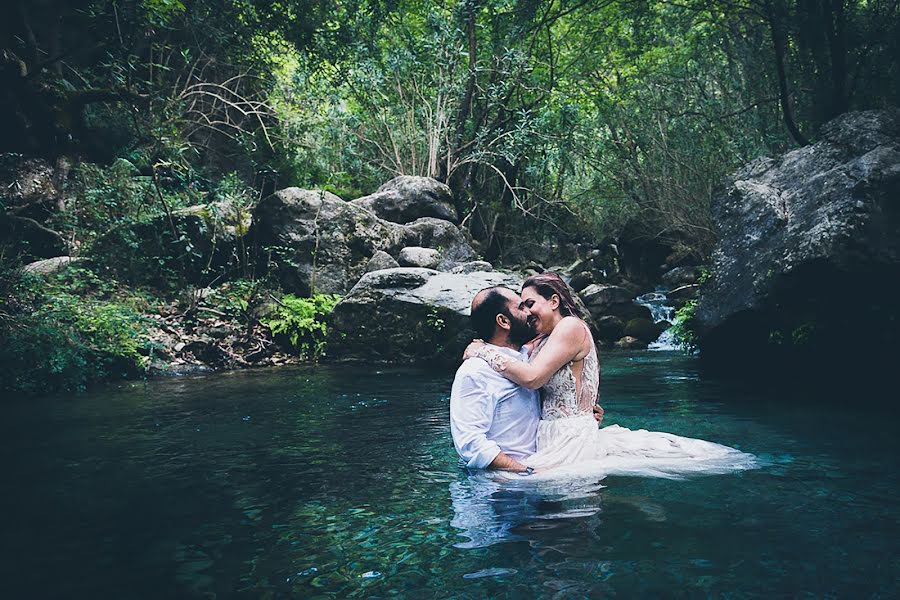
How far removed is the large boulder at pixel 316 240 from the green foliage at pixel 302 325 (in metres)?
1.00

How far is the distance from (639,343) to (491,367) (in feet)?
36.0

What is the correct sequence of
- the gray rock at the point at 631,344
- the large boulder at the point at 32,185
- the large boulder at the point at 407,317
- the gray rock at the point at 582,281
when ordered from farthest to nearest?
the gray rock at the point at 582,281
the gray rock at the point at 631,344
the large boulder at the point at 32,185
the large boulder at the point at 407,317

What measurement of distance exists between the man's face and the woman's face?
0.05 meters

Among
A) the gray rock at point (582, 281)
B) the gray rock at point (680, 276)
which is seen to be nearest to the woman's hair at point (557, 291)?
the gray rock at point (582, 281)

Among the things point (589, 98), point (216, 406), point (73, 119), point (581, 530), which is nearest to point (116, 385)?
point (216, 406)

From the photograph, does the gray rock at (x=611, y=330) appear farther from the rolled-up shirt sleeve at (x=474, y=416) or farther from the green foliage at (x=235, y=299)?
the rolled-up shirt sleeve at (x=474, y=416)

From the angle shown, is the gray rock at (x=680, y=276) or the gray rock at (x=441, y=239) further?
the gray rock at (x=680, y=276)

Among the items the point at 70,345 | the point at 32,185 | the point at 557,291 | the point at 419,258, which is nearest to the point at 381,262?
the point at 419,258

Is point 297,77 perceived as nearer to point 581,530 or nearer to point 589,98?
point 589,98

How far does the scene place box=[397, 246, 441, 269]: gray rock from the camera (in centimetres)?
1519

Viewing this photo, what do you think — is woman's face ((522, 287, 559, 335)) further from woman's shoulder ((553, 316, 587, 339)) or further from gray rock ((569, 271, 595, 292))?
gray rock ((569, 271, 595, 292))

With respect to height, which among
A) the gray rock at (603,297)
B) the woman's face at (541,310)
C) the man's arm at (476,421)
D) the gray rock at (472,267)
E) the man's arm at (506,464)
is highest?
the gray rock at (472,267)

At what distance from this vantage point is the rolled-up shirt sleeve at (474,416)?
14.5 ft

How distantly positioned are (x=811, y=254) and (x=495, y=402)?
17.3 ft
